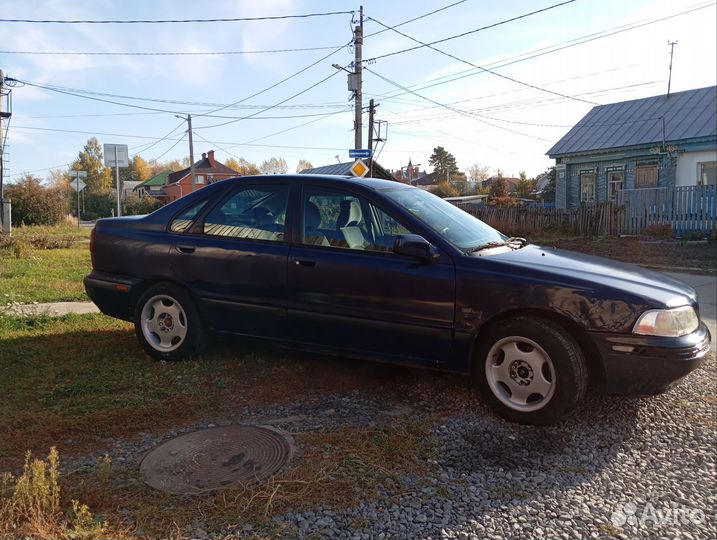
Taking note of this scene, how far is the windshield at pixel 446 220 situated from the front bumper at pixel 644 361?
1.15m

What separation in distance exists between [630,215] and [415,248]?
1775 cm

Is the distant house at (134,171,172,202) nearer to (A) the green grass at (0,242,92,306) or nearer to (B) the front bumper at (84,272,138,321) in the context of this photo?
(A) the green grass at (0,242,92,306)

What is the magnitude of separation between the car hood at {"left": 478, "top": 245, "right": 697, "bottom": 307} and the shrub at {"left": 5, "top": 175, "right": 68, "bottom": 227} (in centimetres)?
3156

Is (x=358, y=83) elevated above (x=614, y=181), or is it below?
above

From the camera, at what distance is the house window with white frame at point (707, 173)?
21281 millimetres

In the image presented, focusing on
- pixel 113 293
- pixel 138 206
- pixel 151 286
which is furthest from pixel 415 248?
pixel 138 206

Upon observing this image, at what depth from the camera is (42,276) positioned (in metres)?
9.66

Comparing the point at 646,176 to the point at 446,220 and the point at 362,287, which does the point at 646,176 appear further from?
the point at 362,287

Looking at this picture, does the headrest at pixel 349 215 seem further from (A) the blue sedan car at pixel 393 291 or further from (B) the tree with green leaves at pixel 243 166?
(B) the tree with green leaves at pixel 243 166

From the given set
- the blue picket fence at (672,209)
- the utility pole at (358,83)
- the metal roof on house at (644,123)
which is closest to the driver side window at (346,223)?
the blue picket fence at (672,209)

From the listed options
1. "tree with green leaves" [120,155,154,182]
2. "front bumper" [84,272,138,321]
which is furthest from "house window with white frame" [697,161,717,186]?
"tree with green leaves" [120,155,154,182]

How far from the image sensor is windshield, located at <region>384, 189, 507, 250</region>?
410 centimetres

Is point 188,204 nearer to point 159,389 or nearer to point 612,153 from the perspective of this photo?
point 159,389

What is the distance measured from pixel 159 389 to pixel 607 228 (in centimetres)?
1875
